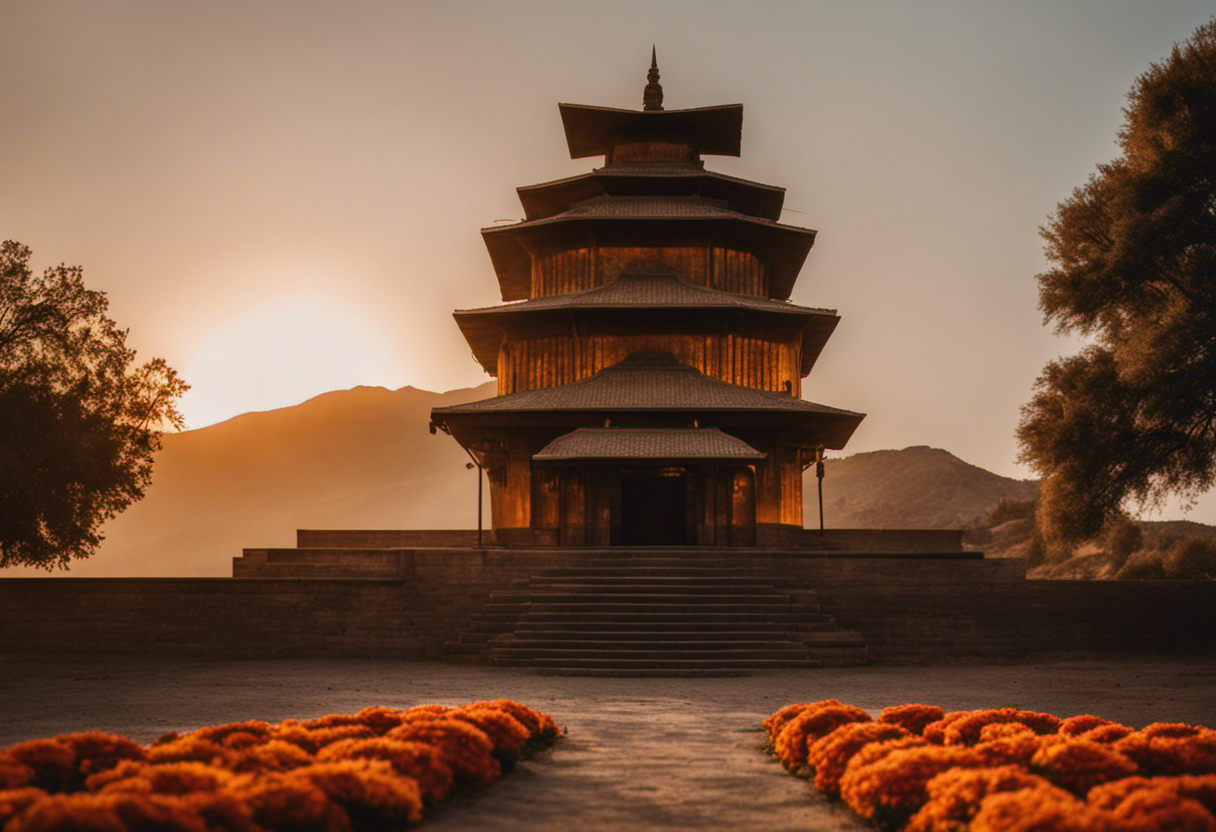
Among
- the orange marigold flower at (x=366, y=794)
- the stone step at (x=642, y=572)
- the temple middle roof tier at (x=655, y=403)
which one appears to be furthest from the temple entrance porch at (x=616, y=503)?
the orange marigold flower at (x=366, y=794)

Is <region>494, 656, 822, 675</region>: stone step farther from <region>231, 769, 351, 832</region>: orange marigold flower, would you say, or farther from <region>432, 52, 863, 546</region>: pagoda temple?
<region>231, 769, 351, 832</region>: orange marigold flower

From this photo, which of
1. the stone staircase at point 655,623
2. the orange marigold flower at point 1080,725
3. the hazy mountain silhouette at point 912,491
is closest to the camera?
the orange marigold flower at point 1080,725

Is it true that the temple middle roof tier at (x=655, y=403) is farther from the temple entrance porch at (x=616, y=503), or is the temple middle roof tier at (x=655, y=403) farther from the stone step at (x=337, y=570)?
the stone step at (x=337, y=570)

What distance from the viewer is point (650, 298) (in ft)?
97.6

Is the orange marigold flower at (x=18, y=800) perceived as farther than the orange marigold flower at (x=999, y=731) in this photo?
No

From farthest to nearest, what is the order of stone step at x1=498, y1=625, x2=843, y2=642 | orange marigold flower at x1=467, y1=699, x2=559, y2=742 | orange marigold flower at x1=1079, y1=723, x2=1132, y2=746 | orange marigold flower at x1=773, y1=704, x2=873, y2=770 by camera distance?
1. stone step at x1=498, y1=625, x2=843, y2=642
2. orange marigold flower at x1=467, y1=699, x2=559, y2=742
3. orange marigold flower at x1=773, y1=704, x2=873, y2=770
4. orange marigold flower at x1=1079, y1=723, x2=1132, y2=746

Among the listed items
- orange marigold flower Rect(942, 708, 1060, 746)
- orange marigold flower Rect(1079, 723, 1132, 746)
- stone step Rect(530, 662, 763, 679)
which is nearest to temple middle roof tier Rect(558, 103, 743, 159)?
stone step Rect(530, 662, 763, 679)

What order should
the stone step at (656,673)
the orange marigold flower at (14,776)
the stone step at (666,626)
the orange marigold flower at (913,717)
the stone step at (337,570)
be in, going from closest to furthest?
the orange marigold flower at (14,776) < the orange marigold flower at (913,717) < the stone step at (656,673) < the stone step at (666,626) < the stone step at (337,570)

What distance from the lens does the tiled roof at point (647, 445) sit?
2505cm

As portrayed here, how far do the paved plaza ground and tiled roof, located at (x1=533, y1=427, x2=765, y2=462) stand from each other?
266 inches

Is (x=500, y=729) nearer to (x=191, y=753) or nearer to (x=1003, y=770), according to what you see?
(x=191, y=753)

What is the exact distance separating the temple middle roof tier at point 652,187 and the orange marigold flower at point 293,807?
95.8 feet

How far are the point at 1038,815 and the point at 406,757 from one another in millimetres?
4213

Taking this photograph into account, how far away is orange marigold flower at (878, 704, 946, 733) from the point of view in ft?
31.9
